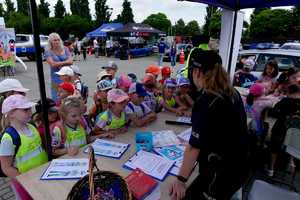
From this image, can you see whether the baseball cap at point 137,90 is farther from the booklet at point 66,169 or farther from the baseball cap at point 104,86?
the booklet at point 66,169

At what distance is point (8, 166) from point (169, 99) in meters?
2.28

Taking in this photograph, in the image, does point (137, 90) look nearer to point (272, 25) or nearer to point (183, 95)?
point (183, 95)

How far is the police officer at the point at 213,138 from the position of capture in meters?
1.50

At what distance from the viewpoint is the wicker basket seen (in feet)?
4.31

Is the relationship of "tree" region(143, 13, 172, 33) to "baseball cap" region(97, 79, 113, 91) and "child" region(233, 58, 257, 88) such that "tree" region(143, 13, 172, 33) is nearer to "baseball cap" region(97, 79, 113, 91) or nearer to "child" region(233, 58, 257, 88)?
"child" region(233, 58, 257, 88)

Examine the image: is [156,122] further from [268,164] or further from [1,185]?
[1,185]

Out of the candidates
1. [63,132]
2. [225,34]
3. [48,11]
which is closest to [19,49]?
[225,34]

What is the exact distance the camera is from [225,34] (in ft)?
15.2

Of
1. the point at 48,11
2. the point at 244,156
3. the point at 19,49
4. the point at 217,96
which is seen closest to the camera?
the point at 217,96

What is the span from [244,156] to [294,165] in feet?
7.12

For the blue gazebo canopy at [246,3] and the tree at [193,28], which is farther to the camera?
the tree at [193,28]

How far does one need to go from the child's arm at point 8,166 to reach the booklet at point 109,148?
0.52m

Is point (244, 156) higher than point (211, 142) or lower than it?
lower

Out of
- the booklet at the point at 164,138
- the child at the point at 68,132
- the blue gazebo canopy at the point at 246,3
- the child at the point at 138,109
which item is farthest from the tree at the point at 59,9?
the booklet at the point at 164,138
